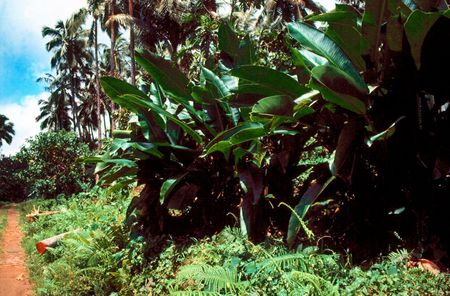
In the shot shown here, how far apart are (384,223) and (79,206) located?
385 inches

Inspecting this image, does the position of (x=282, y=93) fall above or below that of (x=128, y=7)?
below

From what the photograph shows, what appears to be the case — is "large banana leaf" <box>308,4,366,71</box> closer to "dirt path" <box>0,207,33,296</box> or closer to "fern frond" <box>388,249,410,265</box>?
"fern frond" <box>388,249,410,265</box>

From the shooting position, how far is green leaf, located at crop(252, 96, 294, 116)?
10.8 ft

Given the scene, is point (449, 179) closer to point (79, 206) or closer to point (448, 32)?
point (448, 32)

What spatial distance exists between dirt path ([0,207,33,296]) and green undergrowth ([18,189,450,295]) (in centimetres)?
26

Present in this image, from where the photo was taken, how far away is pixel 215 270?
3.26 m

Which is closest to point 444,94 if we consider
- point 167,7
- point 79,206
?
point 79,206

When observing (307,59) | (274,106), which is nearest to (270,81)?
(274,106)

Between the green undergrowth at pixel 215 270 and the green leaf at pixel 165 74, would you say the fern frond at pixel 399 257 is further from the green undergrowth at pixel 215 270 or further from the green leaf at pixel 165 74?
the green leaf at pixel 165 74

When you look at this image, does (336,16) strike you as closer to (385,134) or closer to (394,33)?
(394,33)

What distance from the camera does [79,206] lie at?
38.1 feet

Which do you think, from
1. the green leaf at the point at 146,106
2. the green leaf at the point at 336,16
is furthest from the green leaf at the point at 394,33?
the green leaf at the point at 146,106

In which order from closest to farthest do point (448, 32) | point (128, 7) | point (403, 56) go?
point (448, 32), point (403, 56), point (128, 7)

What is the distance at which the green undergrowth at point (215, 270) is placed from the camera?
9.27ft
